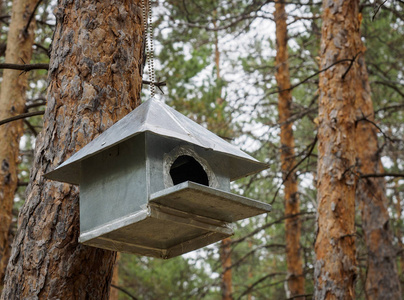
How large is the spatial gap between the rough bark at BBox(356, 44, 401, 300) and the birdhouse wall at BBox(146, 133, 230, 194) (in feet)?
17.6

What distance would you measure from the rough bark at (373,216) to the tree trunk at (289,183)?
3.90 feet

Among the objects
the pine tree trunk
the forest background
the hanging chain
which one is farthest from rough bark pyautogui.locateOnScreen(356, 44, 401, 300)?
the hanging chain

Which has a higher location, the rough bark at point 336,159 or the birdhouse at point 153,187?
the rough bark at point 336,159

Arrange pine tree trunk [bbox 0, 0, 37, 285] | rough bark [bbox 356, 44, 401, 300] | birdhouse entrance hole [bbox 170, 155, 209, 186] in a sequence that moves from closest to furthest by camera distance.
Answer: birdhouse entrance hole [bbox 170, 155, 209, 186] → pine tree trunk [bbox 0, 0, 37, 285] → rough bark [bbox 356, 44, 401, 300]

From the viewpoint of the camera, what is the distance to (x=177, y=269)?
46.7 ft

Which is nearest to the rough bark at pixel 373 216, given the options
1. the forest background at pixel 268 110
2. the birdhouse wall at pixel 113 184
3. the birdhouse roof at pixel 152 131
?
the forest background at pixel 268 110

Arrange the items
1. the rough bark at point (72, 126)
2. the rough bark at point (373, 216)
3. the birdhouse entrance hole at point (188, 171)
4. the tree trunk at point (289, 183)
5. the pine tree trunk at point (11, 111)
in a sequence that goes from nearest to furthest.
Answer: the rough bark at point (72, 126) < the birdhouse entrance hole at point (188, 171) < the pine tree trunk at point (11, 111) < the rough bark at point (373, 216) < the tree trunk at point (289, 183)

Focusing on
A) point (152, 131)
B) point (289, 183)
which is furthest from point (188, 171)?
point (289, 183)

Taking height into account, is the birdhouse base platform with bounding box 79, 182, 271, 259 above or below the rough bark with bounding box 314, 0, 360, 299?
below

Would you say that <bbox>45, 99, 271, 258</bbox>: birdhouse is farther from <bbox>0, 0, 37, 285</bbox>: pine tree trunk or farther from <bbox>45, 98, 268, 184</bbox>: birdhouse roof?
<bbox>0, 0, 37, 285</bbox>: pine tree trunk

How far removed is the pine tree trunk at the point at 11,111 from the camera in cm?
693

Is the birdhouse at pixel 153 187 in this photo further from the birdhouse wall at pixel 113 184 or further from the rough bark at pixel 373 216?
the rough bark at pixel 373 216

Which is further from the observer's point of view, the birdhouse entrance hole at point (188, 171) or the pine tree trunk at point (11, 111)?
the pine tree trunk at point (11, 111)

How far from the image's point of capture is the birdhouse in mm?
2422
